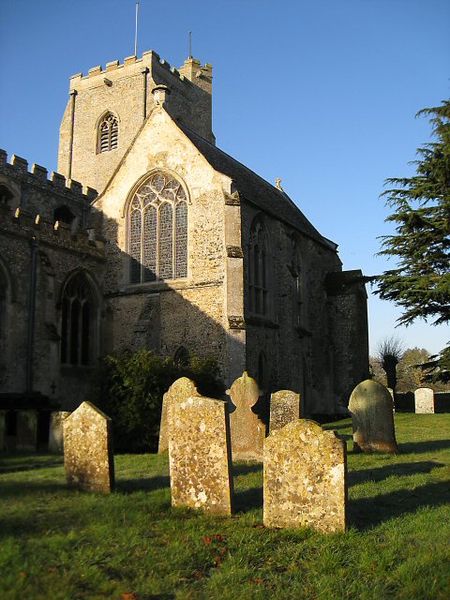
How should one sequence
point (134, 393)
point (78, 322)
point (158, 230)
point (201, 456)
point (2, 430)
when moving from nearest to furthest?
point (201, 456) → point (2, 430) → point (134, 393) → point (78, 322) → point (158, 230)

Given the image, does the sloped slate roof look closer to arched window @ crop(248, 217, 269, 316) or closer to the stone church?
the stone church

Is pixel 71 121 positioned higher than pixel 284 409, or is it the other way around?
pixel 71 121

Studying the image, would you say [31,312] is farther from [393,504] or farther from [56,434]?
[393,504]

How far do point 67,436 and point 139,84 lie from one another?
32.8 m

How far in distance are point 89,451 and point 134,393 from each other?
25.3 ft

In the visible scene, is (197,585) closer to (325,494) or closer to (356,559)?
(356,559)

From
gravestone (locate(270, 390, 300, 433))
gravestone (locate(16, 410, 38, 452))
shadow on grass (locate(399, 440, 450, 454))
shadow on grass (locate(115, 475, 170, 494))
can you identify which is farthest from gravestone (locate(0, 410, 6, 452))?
shadow on grass (locate(399, 440, 450, 454))

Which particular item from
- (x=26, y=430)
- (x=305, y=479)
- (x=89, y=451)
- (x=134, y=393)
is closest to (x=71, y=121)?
(x=134, y=393)

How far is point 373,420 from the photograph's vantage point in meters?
11.8

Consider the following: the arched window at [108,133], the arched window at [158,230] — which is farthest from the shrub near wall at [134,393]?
the arched window at [108,133]

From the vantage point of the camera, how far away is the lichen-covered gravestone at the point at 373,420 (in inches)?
463

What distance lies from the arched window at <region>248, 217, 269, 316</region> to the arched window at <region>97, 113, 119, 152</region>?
57.7ft

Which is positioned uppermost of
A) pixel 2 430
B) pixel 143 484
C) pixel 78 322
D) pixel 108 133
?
pixel 108 133

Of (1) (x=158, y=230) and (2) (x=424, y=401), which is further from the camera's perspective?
(2) (x=424, y=401)
